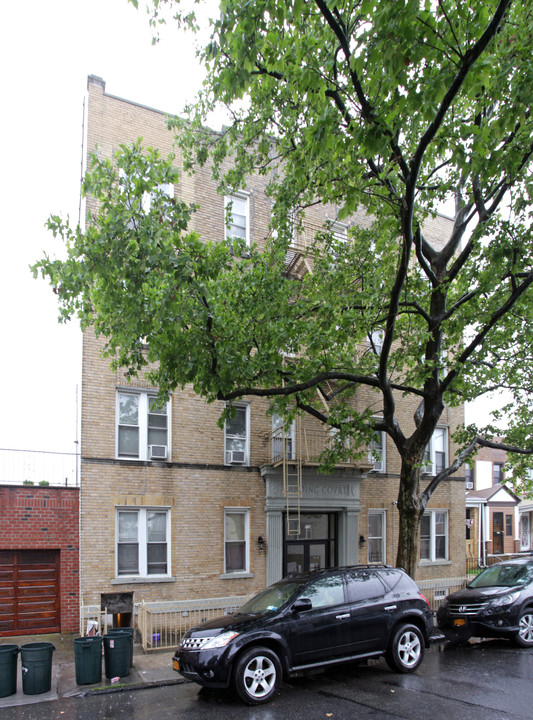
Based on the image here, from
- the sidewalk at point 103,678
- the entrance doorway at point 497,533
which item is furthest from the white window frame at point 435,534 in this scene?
the entrance doorway at point 497,533

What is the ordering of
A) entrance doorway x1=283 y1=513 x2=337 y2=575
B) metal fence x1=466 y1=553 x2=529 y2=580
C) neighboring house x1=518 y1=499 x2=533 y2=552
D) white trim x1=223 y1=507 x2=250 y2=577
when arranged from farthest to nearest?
neighboring house x1=518 y1=499 x2=533 y2=552, metal fence x1=466 y1=553 x2=529 y2=580, entrance doorway x1=283 y1=513 x2=337 y2=575, white trim x1=223 y1=507 x2=250 y2=577

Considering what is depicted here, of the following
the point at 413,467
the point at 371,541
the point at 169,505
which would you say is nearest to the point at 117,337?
the point at 169,505

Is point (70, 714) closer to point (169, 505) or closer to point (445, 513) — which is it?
point (169, 505)

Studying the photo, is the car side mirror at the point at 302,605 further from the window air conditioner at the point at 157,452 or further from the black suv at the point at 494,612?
the window air conditioner at the point at 157,452

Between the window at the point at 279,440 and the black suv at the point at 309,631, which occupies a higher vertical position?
the window at the point at 279,440

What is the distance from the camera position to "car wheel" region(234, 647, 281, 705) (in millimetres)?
7742

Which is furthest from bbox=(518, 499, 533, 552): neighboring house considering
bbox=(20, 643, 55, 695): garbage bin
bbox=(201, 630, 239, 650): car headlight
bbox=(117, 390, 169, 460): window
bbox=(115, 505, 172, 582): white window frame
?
bbox=(20, 643, 55, 695): garbage bin

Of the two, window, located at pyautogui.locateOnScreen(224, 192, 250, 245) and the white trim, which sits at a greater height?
window, located at pyautogui.locateOnScreen(224, 192, 250, 245)

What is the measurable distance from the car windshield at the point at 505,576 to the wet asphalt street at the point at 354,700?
219cm

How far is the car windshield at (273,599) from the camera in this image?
881 centimetres

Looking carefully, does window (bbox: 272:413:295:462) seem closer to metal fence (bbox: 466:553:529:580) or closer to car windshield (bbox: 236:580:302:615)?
car windshield (bbox: 236:580:302:615)

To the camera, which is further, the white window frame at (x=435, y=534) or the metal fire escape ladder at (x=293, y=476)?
the white window frame at (x=435, y=534)

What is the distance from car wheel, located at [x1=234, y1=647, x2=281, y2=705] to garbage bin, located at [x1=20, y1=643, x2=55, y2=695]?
312 cm

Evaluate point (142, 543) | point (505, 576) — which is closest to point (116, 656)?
point (142, 543)
